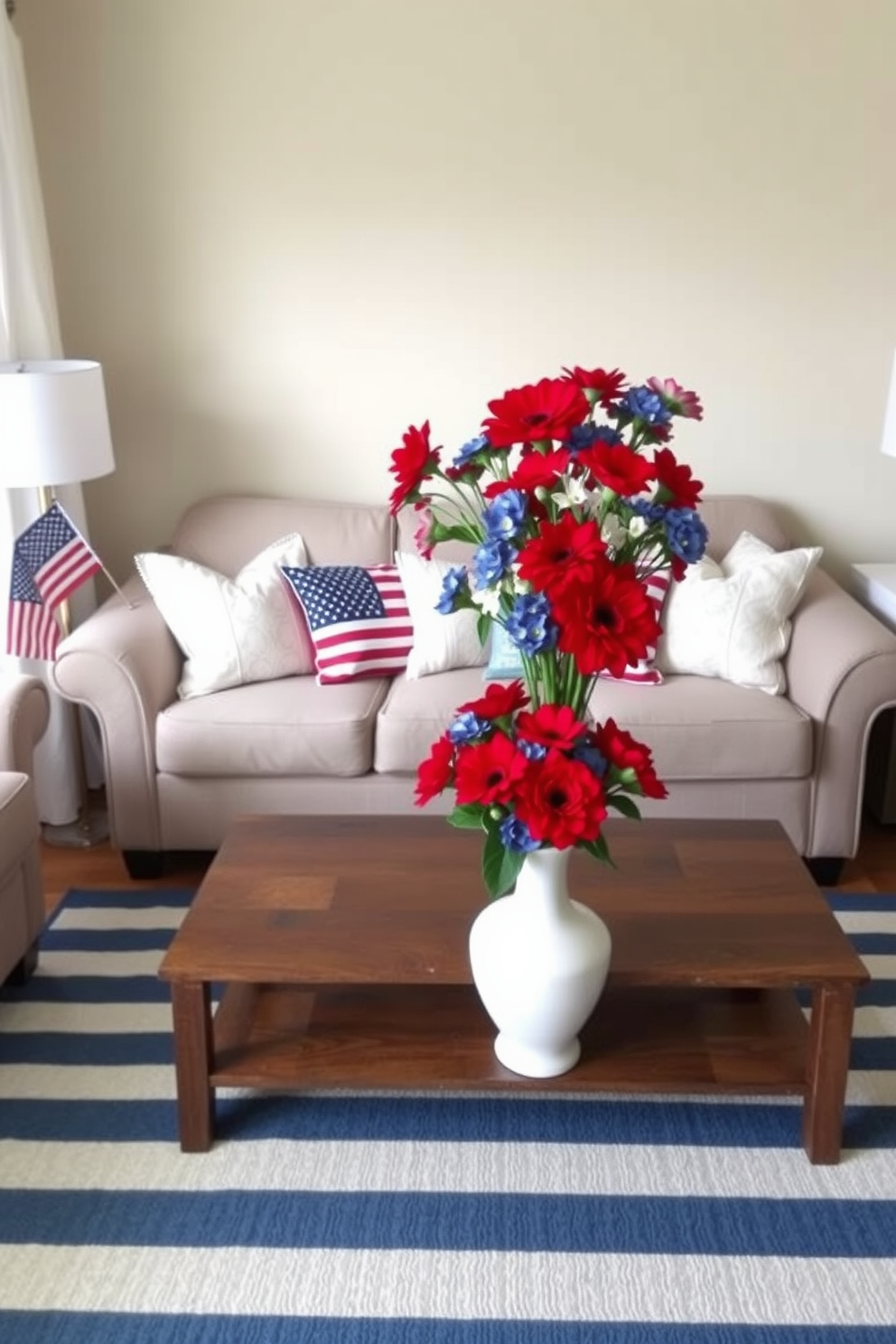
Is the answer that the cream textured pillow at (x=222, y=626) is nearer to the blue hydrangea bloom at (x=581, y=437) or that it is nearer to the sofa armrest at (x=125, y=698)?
the sofa armrest at (x=125, y=698)

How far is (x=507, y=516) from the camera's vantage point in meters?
1.61

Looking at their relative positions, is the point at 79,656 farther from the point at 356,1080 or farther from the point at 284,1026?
the point at 356,1080

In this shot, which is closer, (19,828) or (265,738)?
(19,828)

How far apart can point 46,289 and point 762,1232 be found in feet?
9.31

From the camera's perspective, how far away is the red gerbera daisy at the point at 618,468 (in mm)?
1551

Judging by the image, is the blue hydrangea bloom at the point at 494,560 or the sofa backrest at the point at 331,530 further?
the sofa backrest at the point at 331,530

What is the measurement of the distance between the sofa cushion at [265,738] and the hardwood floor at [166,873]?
13.2 inches

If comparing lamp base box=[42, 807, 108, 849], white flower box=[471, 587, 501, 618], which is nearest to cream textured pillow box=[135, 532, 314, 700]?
lamp base box=[42, 807, 108, 849]

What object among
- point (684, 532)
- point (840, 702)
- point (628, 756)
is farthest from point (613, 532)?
point (840, 702)

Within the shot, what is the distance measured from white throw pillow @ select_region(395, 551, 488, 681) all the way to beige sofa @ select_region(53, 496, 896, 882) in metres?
0.11

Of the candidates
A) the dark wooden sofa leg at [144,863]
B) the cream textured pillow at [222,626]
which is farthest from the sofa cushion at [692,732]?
the dark wooden sofa leg at [144,863]

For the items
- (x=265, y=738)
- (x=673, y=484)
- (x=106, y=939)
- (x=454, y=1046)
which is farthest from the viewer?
(x=265, y=738)

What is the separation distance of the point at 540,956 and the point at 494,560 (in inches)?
26.3

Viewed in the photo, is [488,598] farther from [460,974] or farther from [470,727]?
[460,974]
